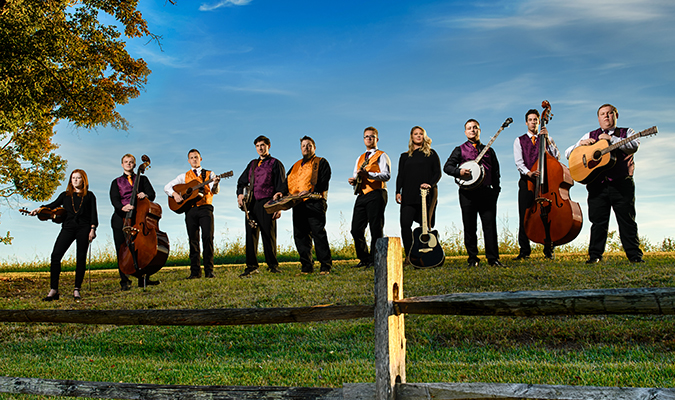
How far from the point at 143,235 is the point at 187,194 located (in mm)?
1442

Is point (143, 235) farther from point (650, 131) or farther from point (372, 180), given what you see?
point (650, 131)

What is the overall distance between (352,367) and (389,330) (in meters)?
2.40

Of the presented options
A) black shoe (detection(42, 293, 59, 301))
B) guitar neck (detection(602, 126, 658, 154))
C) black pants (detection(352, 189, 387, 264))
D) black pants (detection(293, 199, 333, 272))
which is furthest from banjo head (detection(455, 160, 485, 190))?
black shoe (detection(42, 293, 59, 301))

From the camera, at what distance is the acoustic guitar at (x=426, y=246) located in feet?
29.3

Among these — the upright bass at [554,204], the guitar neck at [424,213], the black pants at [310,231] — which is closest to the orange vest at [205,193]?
the black pants at [310,231]

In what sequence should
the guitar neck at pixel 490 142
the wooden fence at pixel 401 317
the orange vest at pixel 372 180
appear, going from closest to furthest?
the wooden fence at pixel 401 317
the guitar neck at pixel 490 142
the orange vest at pixel 372 180

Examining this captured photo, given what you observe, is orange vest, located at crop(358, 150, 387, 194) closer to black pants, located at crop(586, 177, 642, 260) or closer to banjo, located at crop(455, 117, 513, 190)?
banjo, located at crop(455, 117, 513, 190)

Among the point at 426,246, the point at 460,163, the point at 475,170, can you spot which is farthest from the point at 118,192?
the point at 475,170

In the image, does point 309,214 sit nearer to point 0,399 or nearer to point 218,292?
point 218,292

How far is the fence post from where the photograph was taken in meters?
2.64

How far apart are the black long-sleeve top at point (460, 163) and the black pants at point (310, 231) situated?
2445 millimetres

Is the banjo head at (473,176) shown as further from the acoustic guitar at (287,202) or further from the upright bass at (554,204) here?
the acoustic guitar at (287,202)

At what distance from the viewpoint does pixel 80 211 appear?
8859mm

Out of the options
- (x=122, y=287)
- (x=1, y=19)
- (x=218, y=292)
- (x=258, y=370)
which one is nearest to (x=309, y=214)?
(x=218, y=292)
